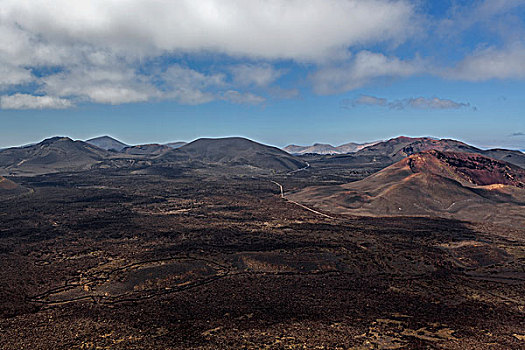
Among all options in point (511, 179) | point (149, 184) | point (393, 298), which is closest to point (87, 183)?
point (149, 184)

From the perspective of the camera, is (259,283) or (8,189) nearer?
(259,283)

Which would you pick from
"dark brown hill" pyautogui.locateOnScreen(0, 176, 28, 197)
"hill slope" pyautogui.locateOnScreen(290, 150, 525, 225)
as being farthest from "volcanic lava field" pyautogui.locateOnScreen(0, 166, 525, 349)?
"dark brown hill" pyautogui.locateOnScreen(0, 176, 28, 197)

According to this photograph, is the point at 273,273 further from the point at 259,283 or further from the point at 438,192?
the point at 438,192

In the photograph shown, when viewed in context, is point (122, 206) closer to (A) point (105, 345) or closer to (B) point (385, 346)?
(A) point (105, 345)

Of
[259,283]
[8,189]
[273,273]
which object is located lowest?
[259,283]

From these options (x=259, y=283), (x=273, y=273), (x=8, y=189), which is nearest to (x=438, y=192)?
(x=273, y=273)

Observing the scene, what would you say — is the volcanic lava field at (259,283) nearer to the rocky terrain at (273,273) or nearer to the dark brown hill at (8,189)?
the rocky terrain at (273,273)

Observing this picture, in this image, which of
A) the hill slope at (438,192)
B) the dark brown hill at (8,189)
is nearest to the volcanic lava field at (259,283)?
the hill slope at (438,192)
